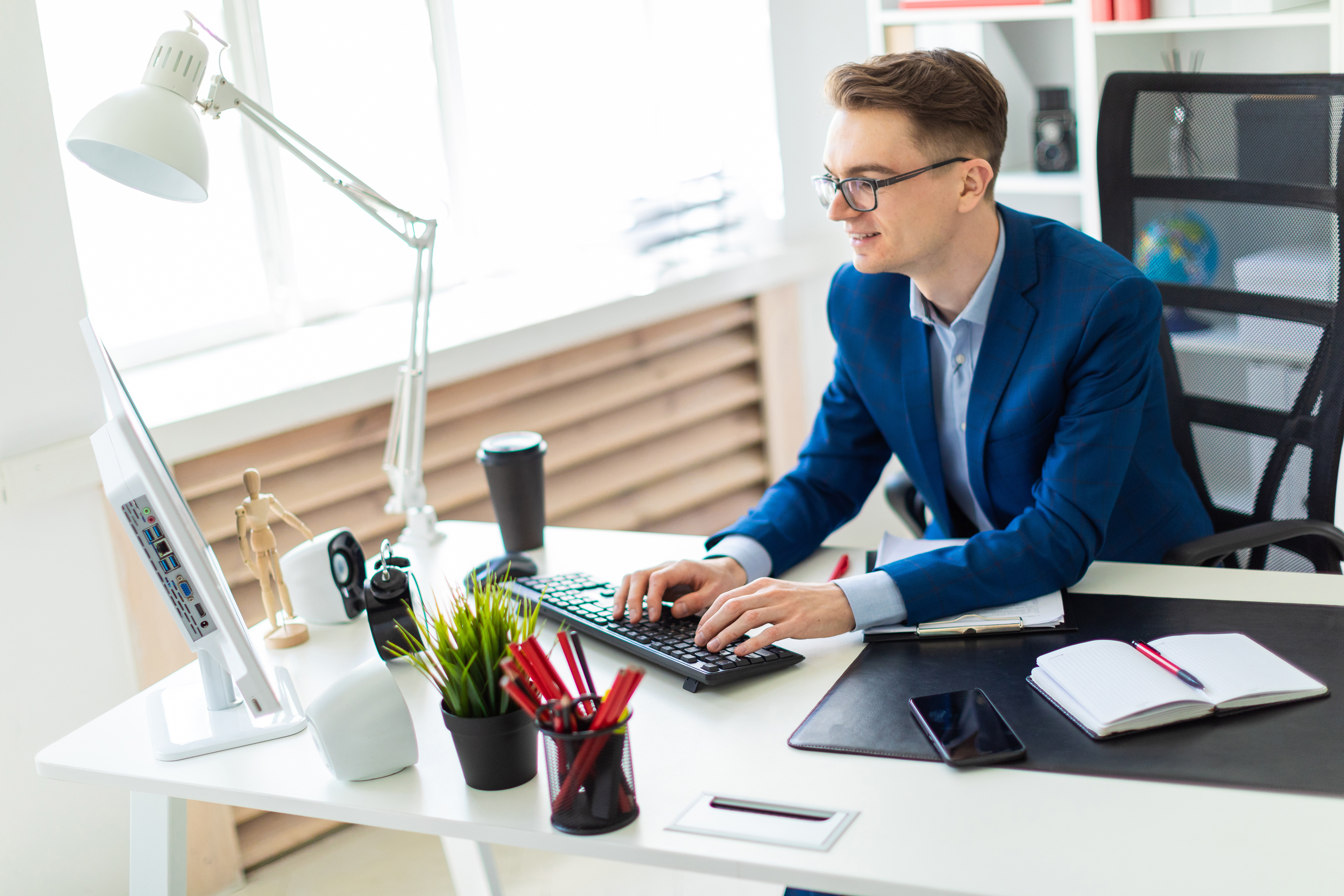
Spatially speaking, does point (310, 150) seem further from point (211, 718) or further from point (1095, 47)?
point (1095, 47)

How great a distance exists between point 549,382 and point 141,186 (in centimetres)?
135

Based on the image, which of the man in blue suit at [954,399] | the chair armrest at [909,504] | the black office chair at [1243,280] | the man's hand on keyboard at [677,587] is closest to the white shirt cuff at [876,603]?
the man in blue suit at [954,399]

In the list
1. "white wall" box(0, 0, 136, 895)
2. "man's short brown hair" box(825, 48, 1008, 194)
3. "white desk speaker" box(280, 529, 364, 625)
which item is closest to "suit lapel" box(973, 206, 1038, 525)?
"man's short brown hair" box(825, 48, 1008, 194)

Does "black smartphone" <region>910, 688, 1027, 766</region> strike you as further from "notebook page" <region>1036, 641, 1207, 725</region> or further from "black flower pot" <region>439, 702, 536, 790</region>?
"black flower pot" <region>439, 702, 536, 790</region>

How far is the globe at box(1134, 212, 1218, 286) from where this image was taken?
196 centimetres

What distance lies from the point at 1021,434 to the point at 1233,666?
0.50m

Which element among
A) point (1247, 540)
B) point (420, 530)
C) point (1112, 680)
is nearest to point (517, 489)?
point (420, 530)

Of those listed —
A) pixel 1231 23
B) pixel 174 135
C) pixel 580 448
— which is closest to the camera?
pixel 174 135

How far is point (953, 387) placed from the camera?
179 cm

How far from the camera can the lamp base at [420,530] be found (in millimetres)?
1980

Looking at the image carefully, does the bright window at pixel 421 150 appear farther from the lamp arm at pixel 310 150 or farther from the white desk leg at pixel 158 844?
the white desk leg at pixel 158 844

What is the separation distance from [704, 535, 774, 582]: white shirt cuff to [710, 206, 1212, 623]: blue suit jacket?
0.02 meters

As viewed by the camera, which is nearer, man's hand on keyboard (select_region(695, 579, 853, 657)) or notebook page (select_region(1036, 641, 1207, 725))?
notebook page (select_region(1036, 641, 1207, 725))

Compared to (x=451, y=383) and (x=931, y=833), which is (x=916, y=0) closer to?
(x=451, y=383)
